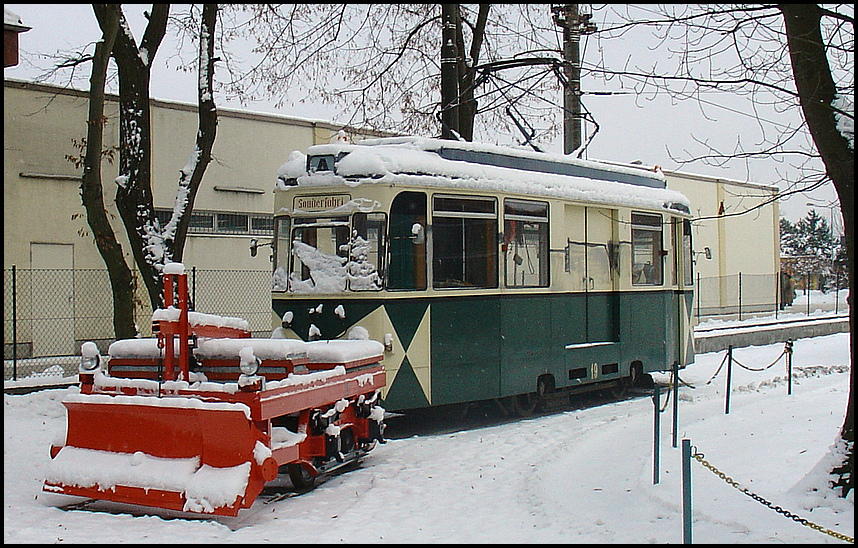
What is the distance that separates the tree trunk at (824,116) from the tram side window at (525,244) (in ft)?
17.2

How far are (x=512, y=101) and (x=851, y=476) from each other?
10029 millimetres

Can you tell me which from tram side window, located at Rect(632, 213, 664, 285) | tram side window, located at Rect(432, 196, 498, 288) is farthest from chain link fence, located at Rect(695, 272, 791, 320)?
tram side window, located at Rect(432, 196, 498, 288)

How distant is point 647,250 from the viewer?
49.6 feet

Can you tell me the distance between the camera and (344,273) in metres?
11.0

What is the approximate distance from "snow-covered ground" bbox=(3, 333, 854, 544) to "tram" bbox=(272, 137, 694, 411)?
98 cm

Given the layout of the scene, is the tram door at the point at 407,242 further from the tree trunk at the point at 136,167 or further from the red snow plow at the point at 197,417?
the tree trunk at the point at 136,167

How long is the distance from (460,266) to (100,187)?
5078 millimetres

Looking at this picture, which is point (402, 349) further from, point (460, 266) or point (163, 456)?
point (163, 456)

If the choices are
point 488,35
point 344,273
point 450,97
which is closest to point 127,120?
point 344,273

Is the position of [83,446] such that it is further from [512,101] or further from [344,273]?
[512,101]

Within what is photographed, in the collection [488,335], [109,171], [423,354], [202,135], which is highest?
[109,171]

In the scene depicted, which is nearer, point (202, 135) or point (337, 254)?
point (337, 254)

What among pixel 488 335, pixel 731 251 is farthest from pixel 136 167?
pixel 731 251

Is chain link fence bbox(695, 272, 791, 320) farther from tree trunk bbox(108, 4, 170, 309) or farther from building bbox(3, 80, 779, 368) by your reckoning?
tree trunk bbox(108, 4, 170, 309)
